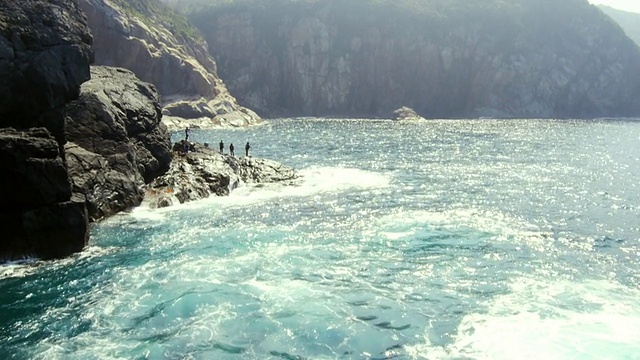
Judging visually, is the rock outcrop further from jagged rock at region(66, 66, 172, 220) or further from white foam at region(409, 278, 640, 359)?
white foam at region(409, 278, 640, 359)

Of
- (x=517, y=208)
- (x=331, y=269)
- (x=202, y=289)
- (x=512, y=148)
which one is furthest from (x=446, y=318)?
(x=512, y=148)

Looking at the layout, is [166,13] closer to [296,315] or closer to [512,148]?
[512,148]

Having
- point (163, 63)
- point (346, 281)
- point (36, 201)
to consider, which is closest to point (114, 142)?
point (36, 201)

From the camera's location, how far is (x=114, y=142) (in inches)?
1594

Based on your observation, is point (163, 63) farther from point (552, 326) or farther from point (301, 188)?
point (552, 326)

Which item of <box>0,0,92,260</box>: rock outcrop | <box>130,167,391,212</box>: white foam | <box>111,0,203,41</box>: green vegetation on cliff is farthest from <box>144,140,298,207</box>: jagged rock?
<box>111,0,203,41</box>: green vegetation on cliff

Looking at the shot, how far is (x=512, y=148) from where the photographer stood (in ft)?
270

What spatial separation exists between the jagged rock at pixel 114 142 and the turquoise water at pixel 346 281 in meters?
2.75

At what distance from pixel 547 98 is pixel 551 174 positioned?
481 ft

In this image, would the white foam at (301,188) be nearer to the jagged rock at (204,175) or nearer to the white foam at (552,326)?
the jagged rock at (204,175)

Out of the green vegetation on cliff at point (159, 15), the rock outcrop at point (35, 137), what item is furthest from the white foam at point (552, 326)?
the green vegetation on cliff at point (159, 15)

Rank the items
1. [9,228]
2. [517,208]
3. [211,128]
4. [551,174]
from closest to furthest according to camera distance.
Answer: [9,228] → [517,208] → [551,174] → [211,128]

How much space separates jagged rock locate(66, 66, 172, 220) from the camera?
35.4 metres

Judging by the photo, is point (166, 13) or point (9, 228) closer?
point (9, 228)
